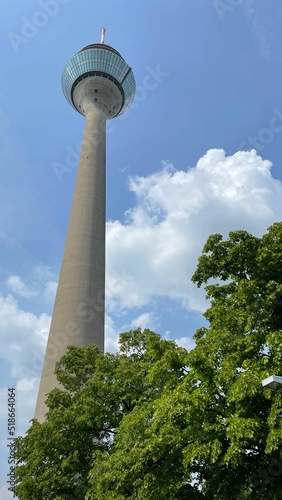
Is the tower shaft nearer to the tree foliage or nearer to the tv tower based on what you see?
the tv tower

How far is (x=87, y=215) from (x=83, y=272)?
819cm

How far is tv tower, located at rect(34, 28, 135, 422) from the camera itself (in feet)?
140

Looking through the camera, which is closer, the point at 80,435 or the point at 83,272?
the point at 80,435

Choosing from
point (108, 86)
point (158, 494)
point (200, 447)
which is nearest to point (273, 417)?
point (200, 447)

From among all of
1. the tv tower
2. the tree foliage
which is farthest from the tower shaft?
the tree foliage

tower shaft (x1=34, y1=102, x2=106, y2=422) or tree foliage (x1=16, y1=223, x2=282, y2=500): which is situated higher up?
tower shaft (x1=34, y1=102, x2=106, y2=422)

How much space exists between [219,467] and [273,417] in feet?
9.41

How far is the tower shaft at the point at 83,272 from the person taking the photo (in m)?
42.2

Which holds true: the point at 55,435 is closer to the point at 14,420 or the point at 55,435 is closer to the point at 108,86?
the point at 14,420

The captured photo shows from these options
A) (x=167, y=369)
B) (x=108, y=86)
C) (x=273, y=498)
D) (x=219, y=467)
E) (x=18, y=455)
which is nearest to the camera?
(x=273, y=498)

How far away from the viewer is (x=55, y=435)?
19922 mm

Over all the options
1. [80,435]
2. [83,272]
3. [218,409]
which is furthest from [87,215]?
[218,409]

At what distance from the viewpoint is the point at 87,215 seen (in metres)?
51.9

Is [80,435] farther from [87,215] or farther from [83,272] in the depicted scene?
[87,215]
